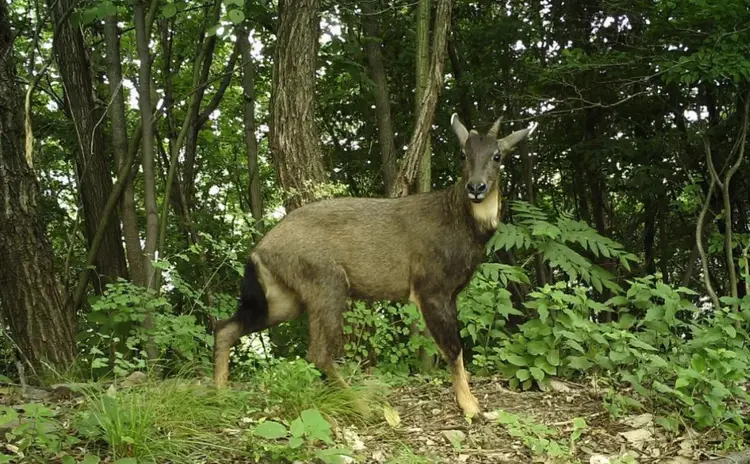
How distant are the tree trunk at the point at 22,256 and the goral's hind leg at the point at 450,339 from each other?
2.77 meters

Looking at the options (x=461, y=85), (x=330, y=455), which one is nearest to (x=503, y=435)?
(x=330, y=455)

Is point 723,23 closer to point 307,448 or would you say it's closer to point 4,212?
point 307,448

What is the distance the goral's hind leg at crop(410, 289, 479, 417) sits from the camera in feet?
16.2

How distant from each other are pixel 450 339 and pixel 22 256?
10.3 ft

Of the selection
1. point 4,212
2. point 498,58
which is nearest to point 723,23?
point 498,58

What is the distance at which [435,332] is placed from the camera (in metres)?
5.01

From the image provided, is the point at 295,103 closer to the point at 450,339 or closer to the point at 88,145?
the point at 450,339

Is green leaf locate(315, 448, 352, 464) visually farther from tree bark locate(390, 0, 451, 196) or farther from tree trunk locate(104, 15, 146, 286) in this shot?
tree trunk locate(104, 15, 146, 286)

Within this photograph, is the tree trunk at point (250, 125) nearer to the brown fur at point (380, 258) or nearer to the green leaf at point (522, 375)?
the brown fur at point (380, 258)

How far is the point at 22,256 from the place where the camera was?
5312mm

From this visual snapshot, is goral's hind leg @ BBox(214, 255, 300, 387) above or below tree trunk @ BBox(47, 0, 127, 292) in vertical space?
below

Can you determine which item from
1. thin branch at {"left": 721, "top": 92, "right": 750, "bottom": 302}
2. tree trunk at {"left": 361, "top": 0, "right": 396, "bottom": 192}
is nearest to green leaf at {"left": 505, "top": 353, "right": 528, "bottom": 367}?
thin branch at {"left": 721, "top": 92, "right": 750, "bottom": 302}

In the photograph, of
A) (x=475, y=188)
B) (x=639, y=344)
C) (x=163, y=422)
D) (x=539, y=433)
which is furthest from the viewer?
(x=639, y=344)

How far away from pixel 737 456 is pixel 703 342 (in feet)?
3.66
